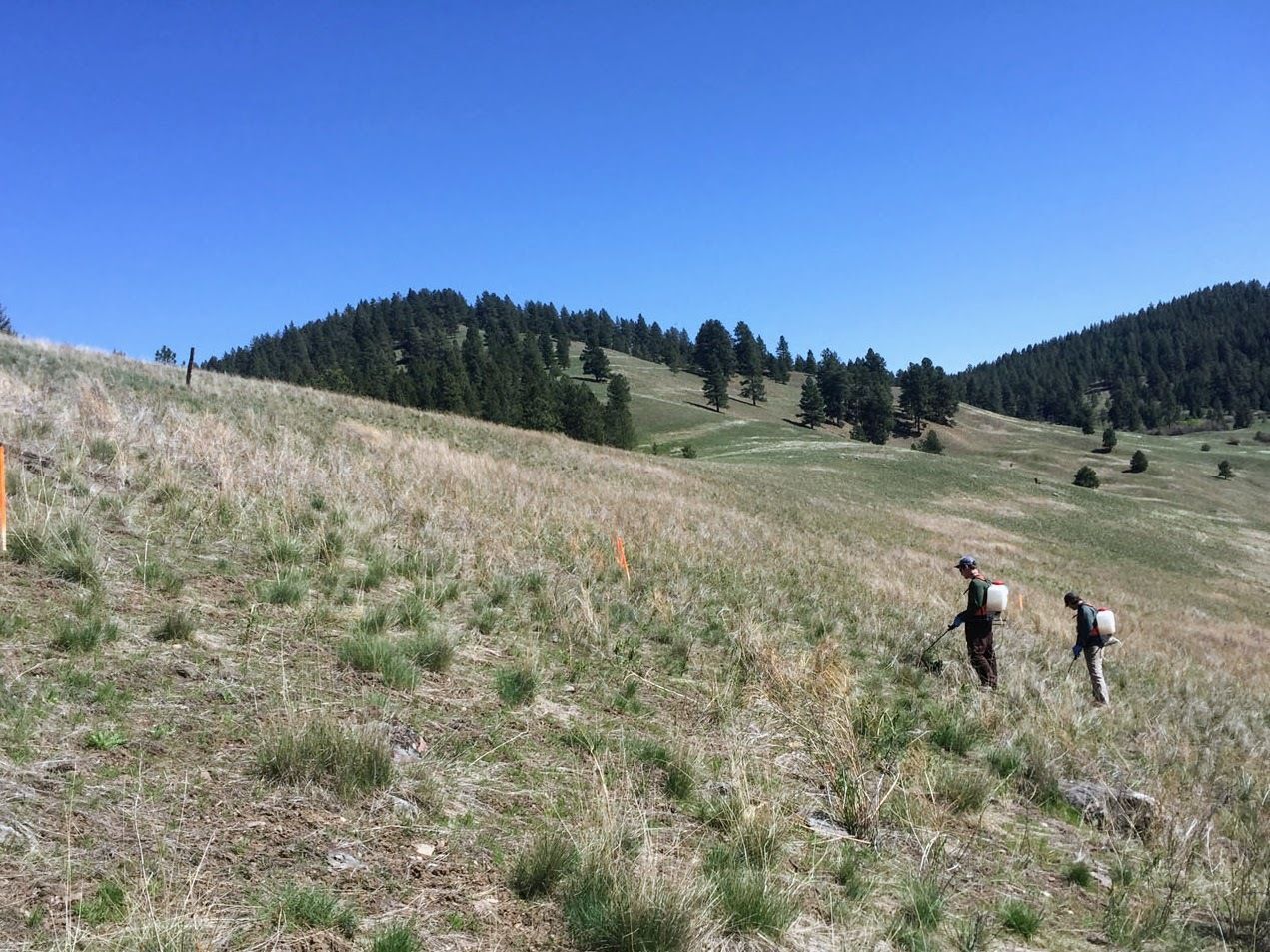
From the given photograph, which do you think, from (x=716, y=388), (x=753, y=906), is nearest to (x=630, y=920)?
(x=753, y=906)

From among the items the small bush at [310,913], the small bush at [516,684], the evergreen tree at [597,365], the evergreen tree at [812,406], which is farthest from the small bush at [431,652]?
the evergreen tree at [597,365]

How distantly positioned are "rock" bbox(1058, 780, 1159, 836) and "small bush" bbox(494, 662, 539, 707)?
453cm

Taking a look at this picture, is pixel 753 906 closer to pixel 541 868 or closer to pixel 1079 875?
pixel 541 868

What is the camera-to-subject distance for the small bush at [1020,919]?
3.99m

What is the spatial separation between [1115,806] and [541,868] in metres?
4.91

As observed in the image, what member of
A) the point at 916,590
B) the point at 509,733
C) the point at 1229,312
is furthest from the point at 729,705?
the point at 1229,312

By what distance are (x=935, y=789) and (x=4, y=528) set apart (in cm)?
761

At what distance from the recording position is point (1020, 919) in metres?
4.03

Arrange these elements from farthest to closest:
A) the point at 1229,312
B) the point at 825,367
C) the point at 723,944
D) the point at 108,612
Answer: the point at 1229,312 < the point at 825,367 < the point at 108,612 < the point at 723,944

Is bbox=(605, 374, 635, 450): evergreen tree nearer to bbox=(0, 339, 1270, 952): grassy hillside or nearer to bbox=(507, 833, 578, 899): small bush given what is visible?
bbox=(0, 339, 1270, 952): grassy hillside

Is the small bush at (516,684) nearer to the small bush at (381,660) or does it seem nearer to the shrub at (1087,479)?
the small bush at (381,660)

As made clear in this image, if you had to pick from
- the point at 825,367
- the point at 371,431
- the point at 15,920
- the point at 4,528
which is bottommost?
the point at 15,920

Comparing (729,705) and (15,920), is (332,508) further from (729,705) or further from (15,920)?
(15,920)

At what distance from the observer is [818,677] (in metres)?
7.23
